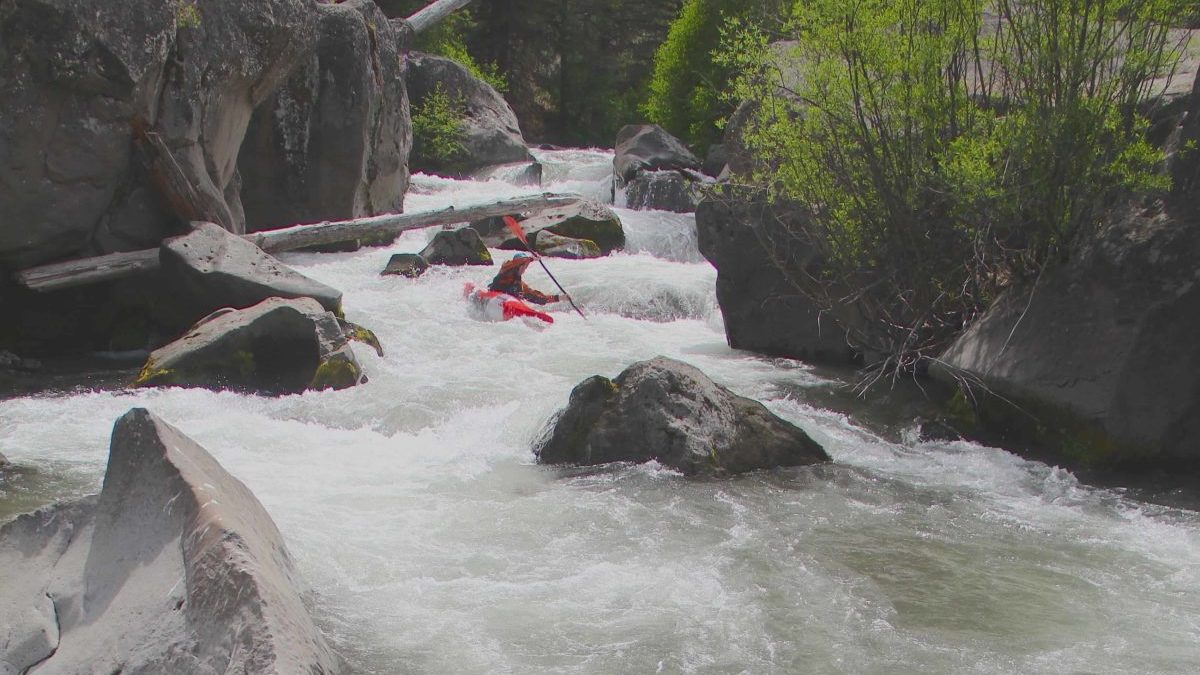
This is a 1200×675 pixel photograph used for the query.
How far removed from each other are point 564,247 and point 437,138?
26.5 feet

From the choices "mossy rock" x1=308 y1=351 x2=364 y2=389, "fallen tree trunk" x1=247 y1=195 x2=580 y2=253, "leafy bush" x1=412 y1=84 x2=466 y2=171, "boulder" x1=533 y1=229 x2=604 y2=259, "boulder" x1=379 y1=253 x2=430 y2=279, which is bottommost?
"mossy rock" x1=308 y1=351 x2=364 y2=389

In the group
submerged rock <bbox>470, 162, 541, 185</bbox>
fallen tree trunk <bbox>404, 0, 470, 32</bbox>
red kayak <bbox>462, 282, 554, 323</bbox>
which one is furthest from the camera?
submerged rock <bbox>470, 162, 541, 185</bbox>

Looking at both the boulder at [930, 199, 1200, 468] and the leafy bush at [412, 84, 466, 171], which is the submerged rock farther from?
the boulder at [930, 199, 1200, 468]

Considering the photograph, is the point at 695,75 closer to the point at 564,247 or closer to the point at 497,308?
the point at 564,247

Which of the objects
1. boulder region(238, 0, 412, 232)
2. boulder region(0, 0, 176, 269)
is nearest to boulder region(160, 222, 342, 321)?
boulder region(0, 0, 176, 269)

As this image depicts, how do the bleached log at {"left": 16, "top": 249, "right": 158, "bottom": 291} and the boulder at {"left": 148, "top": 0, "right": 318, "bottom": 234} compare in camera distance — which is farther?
the boulder at {"left": 148, "top": 0, "right": 318, "bottom": 234}

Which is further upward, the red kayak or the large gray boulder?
the large gray boulder

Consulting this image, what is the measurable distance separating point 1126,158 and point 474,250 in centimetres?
909

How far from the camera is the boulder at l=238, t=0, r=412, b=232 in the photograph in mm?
15859

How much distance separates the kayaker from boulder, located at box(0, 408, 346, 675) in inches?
349

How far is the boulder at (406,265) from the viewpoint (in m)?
14.7

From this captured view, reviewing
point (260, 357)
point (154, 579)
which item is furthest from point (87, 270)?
point (154, 579)

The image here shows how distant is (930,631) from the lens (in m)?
5.40

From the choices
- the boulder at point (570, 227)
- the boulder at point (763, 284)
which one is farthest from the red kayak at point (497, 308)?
the boulder at point (570, 227)
